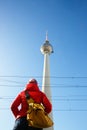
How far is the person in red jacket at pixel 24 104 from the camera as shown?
731cm

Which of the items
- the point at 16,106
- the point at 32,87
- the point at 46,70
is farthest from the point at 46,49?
the point at 16,106

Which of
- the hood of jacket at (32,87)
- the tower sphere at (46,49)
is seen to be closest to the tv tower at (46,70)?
the tower sphere at (46,49)

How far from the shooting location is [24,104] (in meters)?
7.66

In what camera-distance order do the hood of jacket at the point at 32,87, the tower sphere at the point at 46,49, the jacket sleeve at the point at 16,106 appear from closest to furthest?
the jacket sleeve at the point at 16,106 → the hood of jacket at the point at 32,87 → the tower sphere at the point at 46,49

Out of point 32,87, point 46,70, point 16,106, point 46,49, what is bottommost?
point 16,106


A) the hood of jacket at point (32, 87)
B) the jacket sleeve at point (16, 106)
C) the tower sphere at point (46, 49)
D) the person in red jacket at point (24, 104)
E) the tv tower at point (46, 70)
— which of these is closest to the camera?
the person in red jacket at point (24, 104)

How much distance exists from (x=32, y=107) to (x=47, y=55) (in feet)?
114

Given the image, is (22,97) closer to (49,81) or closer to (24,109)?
(24,109)

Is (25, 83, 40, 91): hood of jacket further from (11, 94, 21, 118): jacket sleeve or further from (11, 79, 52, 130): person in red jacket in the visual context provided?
(11, 94, 21, 118): jacket sleeve

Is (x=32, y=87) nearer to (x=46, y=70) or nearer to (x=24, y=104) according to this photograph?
(x=24, y=104)

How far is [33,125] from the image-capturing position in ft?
23.4

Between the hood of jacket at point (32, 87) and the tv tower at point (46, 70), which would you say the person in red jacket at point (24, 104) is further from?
the tv tower at point (46, 70)

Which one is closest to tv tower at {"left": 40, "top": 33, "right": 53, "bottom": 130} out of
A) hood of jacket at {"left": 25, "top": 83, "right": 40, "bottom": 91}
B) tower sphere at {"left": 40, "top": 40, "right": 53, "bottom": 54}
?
tower sphere at {"left": 40, "top": 40, "right": 53, "bottom": 54}

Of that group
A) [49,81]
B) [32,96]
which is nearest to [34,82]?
[32,96]
